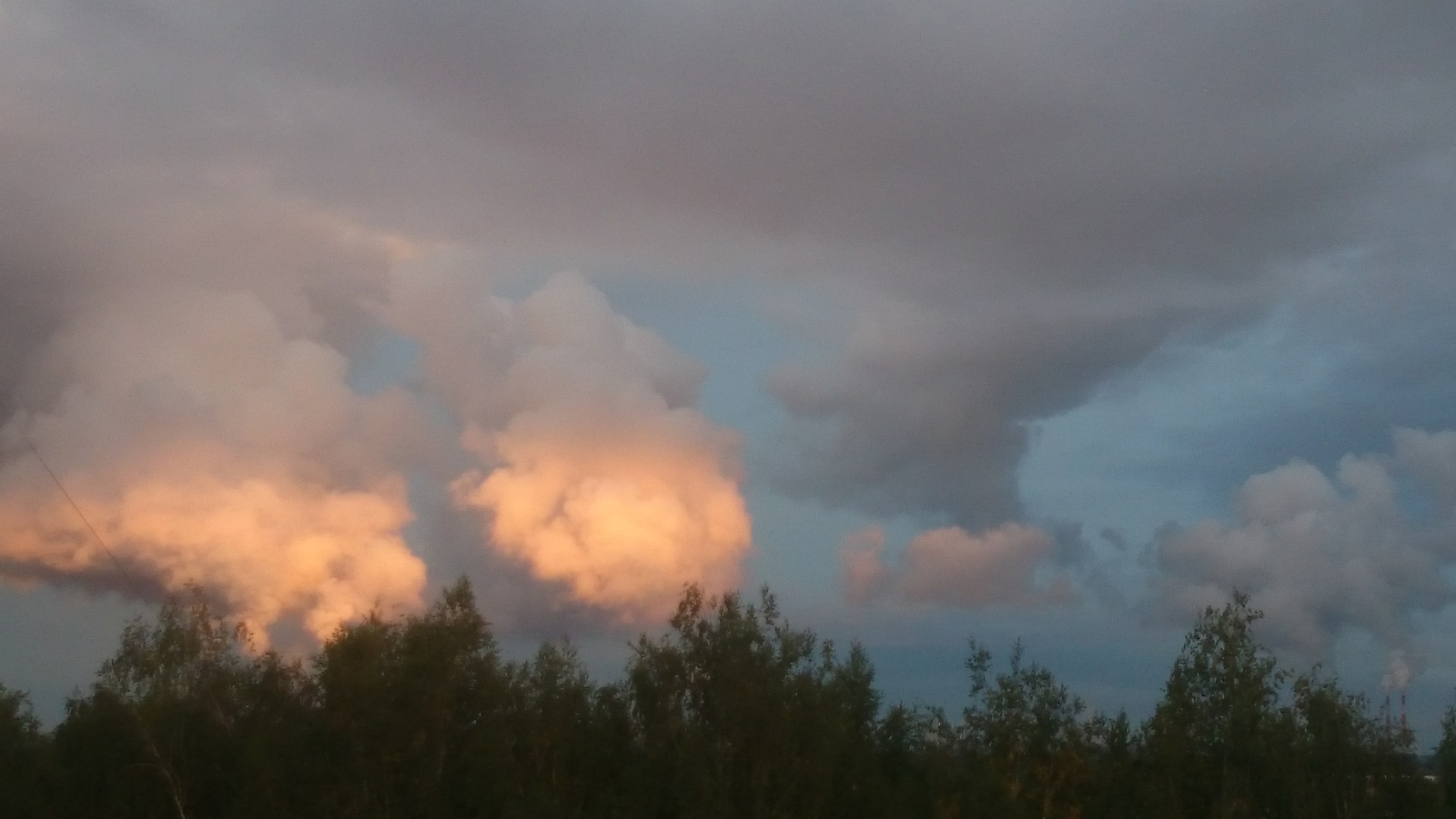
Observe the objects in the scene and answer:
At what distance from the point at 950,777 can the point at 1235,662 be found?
12786 mm

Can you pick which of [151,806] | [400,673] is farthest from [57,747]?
[400,673]

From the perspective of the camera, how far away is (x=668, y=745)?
5253 cm

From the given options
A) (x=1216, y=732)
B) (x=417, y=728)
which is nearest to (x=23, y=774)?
(x=417, y=728)

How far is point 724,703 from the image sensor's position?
50.9 metres

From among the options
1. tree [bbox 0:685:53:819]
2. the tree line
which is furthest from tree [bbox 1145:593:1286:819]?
tree [bbox 0:685:53:819]

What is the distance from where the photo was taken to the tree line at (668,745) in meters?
51.3

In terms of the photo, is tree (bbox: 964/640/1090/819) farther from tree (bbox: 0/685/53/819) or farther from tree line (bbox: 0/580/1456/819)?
tree (bbox: 0/685/53/819)

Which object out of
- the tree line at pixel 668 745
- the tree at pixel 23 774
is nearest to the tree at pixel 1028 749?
the tree line at pixel 668 745

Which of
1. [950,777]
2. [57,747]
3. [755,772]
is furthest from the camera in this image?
[57,747]

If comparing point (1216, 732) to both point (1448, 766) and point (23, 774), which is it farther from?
point (23, 774)

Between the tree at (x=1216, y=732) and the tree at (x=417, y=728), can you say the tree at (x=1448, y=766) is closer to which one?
the tree at (x=1216, y=732)

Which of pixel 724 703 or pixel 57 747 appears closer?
pixel 724 703

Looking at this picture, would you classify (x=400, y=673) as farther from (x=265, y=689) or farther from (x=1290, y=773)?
(x=1290, y=773)

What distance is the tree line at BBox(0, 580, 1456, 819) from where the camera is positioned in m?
51.3
